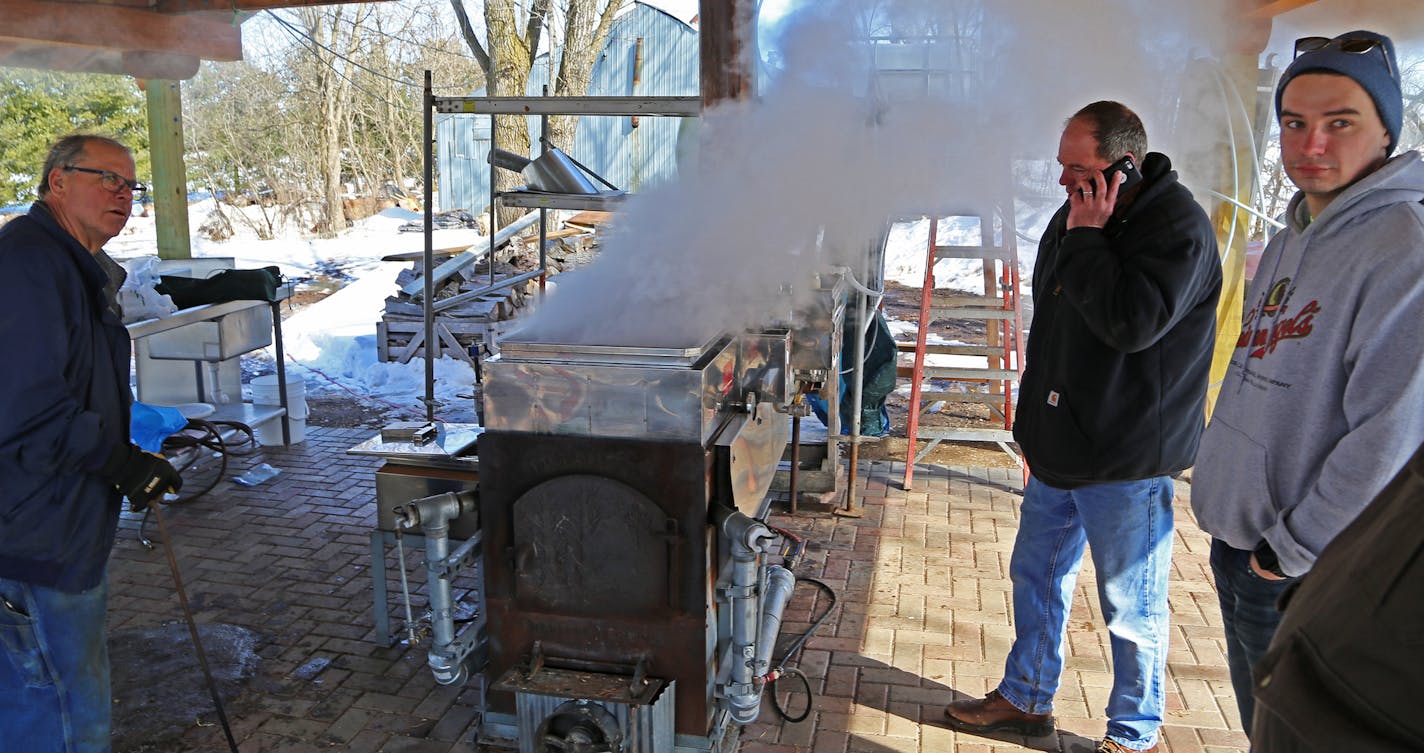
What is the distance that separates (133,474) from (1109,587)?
274cm

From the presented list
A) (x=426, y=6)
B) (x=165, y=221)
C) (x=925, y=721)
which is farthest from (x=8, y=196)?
(x=925, y=721)

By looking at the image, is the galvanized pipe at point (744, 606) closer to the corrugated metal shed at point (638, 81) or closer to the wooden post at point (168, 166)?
the wooden post at point (168, 166)

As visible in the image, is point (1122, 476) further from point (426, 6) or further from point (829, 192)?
point (426, 6)

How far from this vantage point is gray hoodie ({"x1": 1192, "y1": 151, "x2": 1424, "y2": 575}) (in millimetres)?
1794

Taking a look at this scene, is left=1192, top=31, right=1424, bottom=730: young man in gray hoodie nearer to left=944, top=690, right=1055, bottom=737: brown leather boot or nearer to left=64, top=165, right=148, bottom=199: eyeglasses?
left=944, top=690, right=1055, bottom=737: brown leather boot

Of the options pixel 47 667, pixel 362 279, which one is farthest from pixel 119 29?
pixel 47 667

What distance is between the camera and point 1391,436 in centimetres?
178

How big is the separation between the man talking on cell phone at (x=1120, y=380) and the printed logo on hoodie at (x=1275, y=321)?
292mm

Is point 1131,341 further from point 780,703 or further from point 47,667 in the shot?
point 47,667

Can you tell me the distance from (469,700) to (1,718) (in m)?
1.37

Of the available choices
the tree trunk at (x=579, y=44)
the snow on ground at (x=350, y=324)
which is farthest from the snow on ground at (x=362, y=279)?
the tree trunk at (x=579, y=44)

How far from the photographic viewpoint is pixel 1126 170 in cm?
257

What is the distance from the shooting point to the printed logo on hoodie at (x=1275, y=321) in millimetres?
1985

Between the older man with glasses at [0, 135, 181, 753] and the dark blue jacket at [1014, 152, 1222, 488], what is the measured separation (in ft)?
8.31
